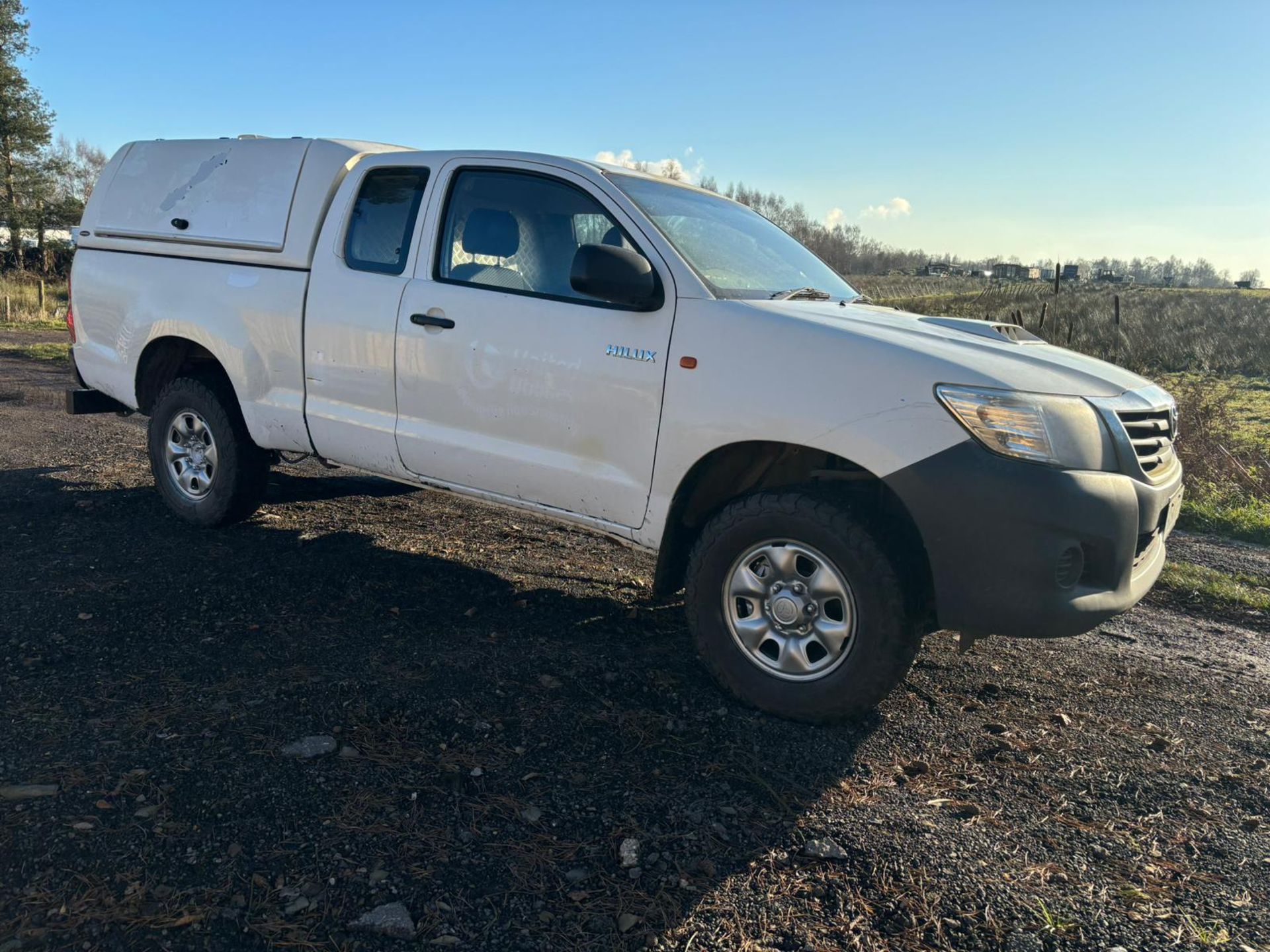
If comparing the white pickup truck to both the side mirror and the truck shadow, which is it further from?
the truck shadow

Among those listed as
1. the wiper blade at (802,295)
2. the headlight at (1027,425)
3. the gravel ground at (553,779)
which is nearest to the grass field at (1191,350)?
the wiper blade at (802,295)

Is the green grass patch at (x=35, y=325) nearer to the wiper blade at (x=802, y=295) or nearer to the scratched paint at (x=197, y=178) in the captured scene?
the scratched paint at (x=197, y=178)

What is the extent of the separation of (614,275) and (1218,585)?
4.35 m

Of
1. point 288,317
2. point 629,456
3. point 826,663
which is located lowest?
point 826,663

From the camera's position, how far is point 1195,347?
1745 cm

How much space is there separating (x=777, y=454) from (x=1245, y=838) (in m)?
1.99

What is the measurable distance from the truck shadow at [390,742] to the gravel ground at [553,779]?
1 centimetres

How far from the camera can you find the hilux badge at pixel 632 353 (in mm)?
3777

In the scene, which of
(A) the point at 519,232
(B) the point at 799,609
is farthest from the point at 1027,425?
(A) the point at 519,232

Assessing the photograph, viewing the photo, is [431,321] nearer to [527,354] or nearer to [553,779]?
[527,354]

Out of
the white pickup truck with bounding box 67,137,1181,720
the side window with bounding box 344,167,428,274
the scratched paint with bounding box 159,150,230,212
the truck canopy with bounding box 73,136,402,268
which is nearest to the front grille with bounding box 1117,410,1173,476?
the white pickup truck with bounding box 67,137,1181,720

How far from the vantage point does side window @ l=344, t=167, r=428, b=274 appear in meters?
4.64

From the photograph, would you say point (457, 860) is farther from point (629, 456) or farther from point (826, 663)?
point (629, 456)

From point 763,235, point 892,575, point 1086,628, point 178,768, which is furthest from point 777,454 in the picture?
point 178,768
